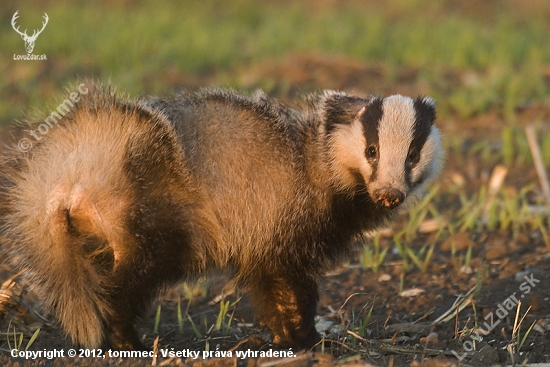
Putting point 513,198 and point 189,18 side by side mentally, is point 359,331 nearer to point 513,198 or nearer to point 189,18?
point 513,198

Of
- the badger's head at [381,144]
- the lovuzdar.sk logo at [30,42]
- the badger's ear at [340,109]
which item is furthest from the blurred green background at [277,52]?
the badger's head at [381,144]

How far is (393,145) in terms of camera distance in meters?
3.88

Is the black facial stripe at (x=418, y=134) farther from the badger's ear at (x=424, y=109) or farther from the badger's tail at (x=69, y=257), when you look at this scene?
the badger's tail at (x=69, y=257)

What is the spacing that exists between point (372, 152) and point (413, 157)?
0.21 metres

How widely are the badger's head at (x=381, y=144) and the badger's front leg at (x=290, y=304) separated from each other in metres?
0.52

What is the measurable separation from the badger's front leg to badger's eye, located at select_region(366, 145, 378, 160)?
65cm

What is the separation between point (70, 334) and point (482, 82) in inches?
224

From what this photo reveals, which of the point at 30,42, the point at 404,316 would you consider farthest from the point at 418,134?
the point at 30,42

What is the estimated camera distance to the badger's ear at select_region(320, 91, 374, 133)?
4059mm

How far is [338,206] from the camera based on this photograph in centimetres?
405

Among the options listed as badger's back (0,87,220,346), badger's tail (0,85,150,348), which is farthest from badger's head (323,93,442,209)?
badger's tail (0,85,150,348)

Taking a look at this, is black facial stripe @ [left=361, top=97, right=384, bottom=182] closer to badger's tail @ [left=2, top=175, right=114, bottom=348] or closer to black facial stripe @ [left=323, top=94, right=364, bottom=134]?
black facial stripe @ [left=323, top=94, right=364, bottom=134]

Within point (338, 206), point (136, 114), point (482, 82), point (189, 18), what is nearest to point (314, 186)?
point (338, 206)

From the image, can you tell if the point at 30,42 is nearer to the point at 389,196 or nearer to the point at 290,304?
the point at 290,304
